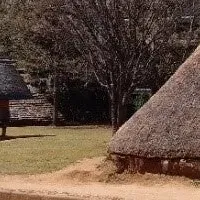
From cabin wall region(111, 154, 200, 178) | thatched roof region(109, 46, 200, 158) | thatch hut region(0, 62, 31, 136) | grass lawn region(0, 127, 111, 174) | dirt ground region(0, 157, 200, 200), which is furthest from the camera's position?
thatch hut region(0, 62, 31, 136)

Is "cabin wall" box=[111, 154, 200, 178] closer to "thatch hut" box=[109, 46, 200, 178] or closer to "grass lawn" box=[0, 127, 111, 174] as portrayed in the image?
"thatch hut" box=[109, 46, 200, 178]

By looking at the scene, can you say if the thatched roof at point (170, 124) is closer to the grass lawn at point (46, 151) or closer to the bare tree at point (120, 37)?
the grass lawn at point (46, 151)

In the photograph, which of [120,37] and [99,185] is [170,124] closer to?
[99,185]

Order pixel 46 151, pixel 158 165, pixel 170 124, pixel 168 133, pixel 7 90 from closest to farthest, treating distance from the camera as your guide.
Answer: pixel 158 165 < pixel 168 133 < pixel 170 124 < pixel 46 151 < pixel 7 90

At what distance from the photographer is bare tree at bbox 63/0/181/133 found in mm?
18422

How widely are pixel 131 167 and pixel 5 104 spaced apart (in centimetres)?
1246

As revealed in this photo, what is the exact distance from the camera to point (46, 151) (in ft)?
61.4

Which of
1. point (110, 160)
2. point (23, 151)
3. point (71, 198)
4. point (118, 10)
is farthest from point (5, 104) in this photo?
point (71, 198)

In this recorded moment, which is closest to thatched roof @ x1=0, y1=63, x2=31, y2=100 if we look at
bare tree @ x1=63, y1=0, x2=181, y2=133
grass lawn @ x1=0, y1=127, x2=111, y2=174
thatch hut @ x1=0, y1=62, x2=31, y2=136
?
thatch hut @ x1=0, y1=62, x2=31, y2=136

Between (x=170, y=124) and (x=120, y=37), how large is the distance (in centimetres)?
545

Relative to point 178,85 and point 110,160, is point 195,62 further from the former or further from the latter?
point 110,160

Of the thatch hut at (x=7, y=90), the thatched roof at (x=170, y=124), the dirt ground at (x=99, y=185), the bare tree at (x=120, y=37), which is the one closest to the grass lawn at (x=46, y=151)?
the dirt ground at (x=99, y=185)

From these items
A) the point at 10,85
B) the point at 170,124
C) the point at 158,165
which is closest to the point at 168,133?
the point at 170,124

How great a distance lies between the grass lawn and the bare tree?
148 centimetres
